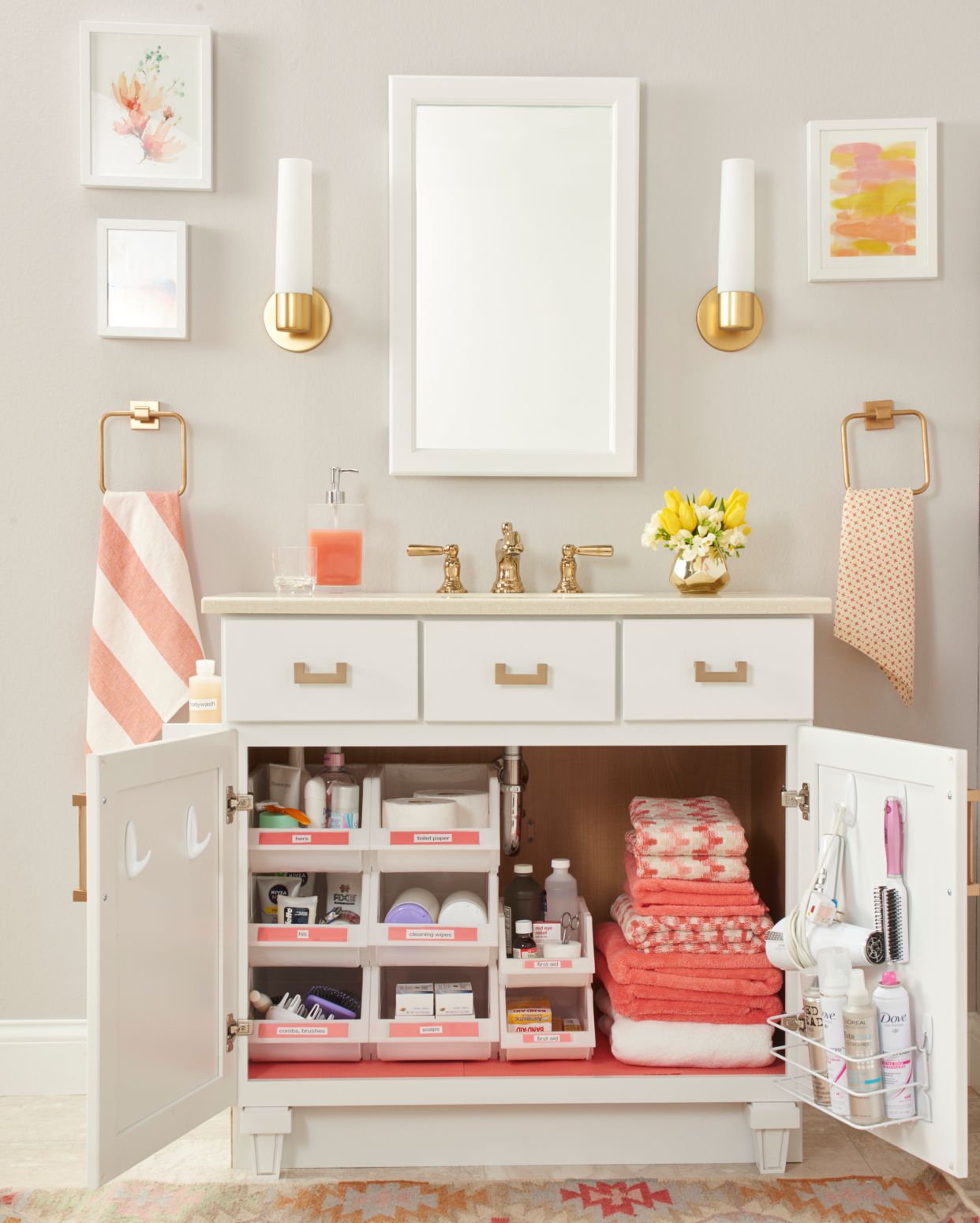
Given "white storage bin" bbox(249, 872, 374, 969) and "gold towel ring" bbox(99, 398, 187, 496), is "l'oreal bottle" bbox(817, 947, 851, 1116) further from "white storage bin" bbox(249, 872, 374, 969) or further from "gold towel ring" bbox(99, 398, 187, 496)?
"gold towel ring" bbox(99, 398, 187, 496)

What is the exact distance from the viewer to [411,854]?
6.00 feet

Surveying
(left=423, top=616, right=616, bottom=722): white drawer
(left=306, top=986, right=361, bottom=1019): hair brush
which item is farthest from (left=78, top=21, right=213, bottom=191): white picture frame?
(left=306, top=986, right=361, bottom=1019): hair brush

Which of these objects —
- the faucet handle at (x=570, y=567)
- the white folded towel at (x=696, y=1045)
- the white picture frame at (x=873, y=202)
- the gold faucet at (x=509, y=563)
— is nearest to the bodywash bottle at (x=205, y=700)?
the gold faucet at (x=509, y=563)

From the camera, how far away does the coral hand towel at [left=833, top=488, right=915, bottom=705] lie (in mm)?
2088

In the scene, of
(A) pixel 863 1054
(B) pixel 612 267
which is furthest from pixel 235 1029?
(B) pixel 612 267

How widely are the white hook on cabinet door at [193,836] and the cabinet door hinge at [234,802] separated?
0.27 feet

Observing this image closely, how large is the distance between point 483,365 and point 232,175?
653mm

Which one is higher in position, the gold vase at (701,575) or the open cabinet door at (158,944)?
the gold vase at (701,575)

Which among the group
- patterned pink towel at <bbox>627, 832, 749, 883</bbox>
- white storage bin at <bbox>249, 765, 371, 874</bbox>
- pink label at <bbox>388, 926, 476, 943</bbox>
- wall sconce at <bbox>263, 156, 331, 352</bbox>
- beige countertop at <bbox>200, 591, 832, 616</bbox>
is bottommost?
pink label at <bbox>388, 926, 476, 943</bbox>

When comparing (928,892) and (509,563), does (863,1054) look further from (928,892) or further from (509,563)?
(509,563)

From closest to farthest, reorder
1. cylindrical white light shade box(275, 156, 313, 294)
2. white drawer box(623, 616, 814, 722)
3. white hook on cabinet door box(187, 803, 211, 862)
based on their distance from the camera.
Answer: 1. white hook on cabinet door box(187, 803, 211, 862)
2. white drawer box(623, 616, 814, 722)
3. cylindrical white light shade box(275, 156, 313, 294)

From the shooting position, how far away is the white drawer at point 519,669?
5.79 feet

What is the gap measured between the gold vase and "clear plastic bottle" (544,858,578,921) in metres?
0.57

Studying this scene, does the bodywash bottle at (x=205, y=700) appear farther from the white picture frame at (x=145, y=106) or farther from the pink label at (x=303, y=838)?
the white picture frame at (x=145, y=106)
